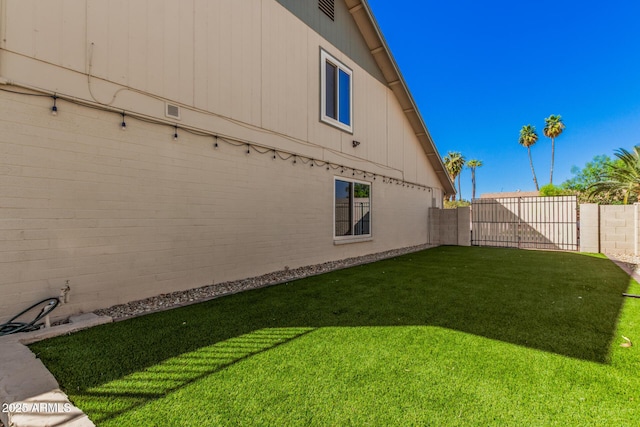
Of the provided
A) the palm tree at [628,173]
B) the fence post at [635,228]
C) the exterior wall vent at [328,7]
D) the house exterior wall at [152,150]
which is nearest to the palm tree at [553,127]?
the palm tree at [628,173]

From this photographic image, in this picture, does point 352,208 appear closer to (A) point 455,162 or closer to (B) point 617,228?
(B) point 617,228

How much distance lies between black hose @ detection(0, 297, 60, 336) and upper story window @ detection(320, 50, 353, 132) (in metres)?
5.65

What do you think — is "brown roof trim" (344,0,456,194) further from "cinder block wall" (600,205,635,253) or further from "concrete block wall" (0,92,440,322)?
"cinder block wall" (600,205,635,253)

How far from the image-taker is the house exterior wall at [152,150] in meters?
2.91

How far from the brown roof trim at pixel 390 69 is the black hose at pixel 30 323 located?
8767mm

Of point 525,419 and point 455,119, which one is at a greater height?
point 455,119

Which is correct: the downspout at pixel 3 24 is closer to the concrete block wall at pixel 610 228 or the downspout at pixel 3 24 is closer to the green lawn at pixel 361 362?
the green lawn at pixel 361 362

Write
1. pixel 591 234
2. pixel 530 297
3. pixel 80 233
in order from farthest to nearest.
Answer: pixel 591 234 → pixel 530 297 → pixel 80 233

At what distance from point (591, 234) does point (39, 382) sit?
12694mm

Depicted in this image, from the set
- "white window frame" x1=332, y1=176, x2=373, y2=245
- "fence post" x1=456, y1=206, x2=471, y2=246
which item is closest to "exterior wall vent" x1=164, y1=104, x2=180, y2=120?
"white window frame" x1=332, y1=176, x2=373, y2=245

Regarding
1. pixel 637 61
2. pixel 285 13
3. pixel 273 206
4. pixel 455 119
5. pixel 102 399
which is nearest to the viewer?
pixel 102 399

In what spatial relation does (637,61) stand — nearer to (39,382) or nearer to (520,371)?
(520,371)

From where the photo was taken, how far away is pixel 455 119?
26.8 meters

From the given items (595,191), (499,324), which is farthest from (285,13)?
(595,191)
